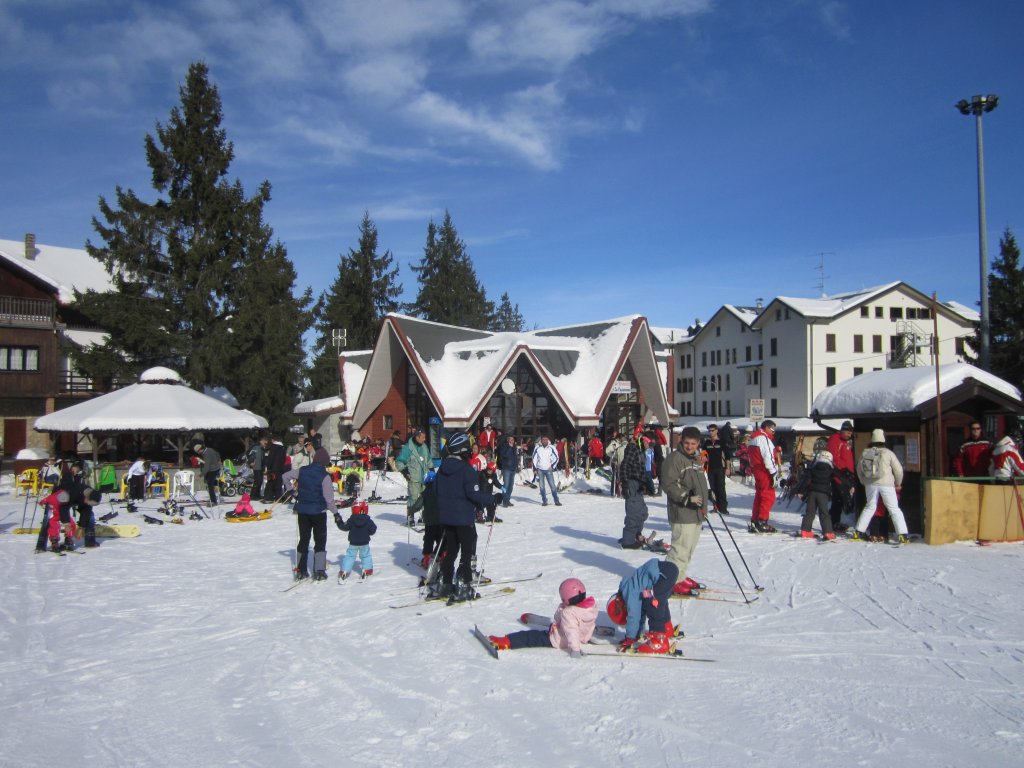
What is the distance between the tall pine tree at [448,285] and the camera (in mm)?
56594

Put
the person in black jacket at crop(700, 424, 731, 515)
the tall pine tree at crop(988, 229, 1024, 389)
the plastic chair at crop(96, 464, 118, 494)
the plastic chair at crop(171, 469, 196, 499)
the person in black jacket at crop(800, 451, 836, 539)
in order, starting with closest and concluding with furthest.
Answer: the person in black jacket at crop(800, 451, 836, 539)
the person in black jacket at crop(700, 424, 731, 515)
the plastic chair at crop(171, 469, 196, 499)
the plastic chair at crop(96, 464, 118, 494)
the tall pine tree at crop(988, 229, 1024, 389)

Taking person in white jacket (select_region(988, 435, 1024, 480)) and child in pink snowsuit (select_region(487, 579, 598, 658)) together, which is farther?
person in white jacket (select_region(988, 435, 1024, 480))

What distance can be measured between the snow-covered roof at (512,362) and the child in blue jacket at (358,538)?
16344 mm

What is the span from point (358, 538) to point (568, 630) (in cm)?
356

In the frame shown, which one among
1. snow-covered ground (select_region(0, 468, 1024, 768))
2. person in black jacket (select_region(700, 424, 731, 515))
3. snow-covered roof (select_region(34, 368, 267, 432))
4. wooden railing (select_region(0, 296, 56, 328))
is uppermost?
wooden railing (select_region(0, 296, 56, 328))

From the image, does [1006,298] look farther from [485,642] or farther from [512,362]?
[485,642]

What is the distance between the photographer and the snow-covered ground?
435 centimetres

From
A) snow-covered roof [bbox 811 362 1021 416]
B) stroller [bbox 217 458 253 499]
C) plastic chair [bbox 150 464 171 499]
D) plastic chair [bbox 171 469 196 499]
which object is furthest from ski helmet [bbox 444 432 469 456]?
plastic chair [bbox 150 464 171 499]

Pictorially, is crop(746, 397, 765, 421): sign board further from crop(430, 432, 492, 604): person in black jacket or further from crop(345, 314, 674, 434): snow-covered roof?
crop(430, 432, 492, 604): person in black jacket

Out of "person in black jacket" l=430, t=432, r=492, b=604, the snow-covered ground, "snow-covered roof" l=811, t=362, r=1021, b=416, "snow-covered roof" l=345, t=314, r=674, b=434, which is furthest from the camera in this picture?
"snow-covered roof" l=345, t=314, r=674, b=434

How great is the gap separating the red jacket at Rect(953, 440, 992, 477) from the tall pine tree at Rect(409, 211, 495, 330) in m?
46.0

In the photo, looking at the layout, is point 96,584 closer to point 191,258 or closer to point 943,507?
point 943,507

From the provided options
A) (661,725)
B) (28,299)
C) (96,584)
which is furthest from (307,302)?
(661,725)

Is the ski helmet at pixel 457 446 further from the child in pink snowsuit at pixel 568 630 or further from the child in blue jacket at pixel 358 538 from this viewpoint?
the child in pink snowsuit at pixel 568 630
